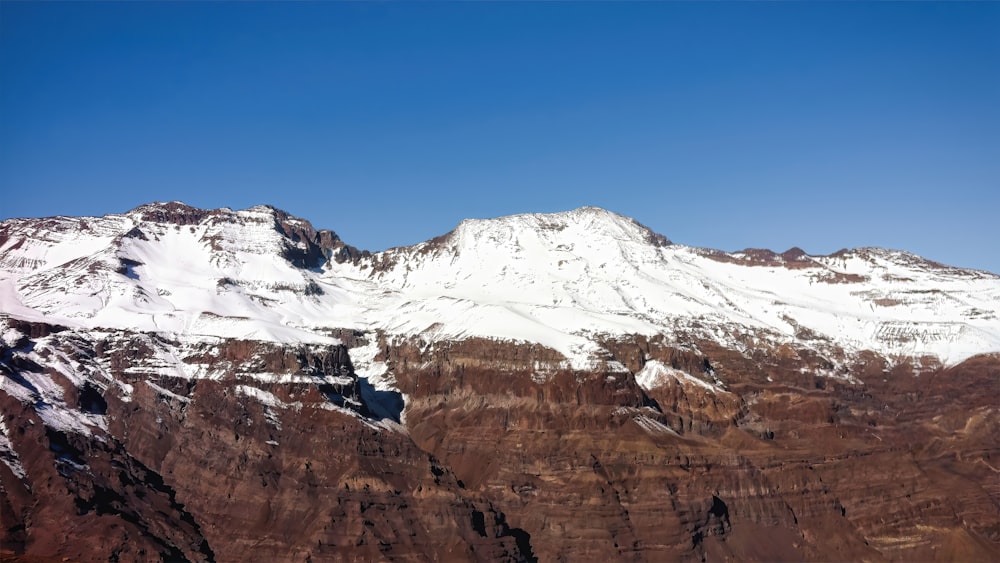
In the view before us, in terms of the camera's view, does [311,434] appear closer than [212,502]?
No

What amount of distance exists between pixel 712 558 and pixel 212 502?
77.9m

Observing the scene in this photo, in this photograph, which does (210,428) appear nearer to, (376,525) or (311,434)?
(311,434)

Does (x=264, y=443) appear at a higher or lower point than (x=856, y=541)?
higher

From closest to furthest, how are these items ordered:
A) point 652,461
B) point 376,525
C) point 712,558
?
1. point 376,525
2. point 712,558
3. point 652,461

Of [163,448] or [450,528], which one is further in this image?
[163,448]

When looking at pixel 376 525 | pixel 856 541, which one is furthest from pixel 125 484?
pixel 856 541

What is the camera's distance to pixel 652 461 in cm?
19838

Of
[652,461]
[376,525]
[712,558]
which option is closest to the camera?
[376,525]

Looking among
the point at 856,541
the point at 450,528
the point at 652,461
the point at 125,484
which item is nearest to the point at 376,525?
the point at 450,528

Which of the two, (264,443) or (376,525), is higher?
(264,443)

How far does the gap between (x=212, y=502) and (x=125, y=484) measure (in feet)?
43.2

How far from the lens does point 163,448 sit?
192875 mm

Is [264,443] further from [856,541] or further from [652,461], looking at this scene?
[856,541]

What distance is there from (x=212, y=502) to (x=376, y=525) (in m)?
26.4
